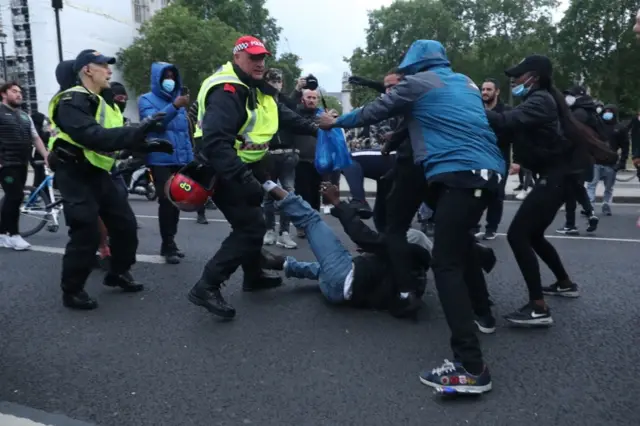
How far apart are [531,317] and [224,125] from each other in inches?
91.7

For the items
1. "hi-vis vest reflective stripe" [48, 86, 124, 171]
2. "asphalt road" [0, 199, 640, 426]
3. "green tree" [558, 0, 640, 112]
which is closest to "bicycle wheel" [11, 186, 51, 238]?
"asphalt road" [0, 199, 640, 426]

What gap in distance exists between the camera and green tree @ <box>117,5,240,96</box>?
1556 inches

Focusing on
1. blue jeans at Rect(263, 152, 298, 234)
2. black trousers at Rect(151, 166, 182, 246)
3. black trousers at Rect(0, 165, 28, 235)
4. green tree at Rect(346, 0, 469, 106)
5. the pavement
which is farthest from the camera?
green tree at Rect(346, 0, 469, 106)

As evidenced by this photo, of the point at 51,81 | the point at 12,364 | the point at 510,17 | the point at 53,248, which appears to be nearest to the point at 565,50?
the point at 510,17

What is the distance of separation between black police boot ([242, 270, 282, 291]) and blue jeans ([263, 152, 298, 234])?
1.70 m

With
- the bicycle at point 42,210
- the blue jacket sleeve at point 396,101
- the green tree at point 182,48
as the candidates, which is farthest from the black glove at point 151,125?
the green tree at point 182,48

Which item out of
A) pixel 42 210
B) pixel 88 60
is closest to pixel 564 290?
pixel 88 60

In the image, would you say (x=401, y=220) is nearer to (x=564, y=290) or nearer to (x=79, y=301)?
(x=564, y=290)

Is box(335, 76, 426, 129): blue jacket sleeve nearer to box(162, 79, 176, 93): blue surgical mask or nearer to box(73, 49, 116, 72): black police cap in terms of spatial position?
box(73, 49, 116, 72): black police cap

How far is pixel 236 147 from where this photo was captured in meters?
4.37

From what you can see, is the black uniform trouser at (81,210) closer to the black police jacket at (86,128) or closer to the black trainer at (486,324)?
the black police jacket at (86,128)

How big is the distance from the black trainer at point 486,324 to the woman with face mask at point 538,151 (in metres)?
0.17

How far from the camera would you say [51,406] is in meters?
3.07

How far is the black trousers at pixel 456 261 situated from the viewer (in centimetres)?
319
